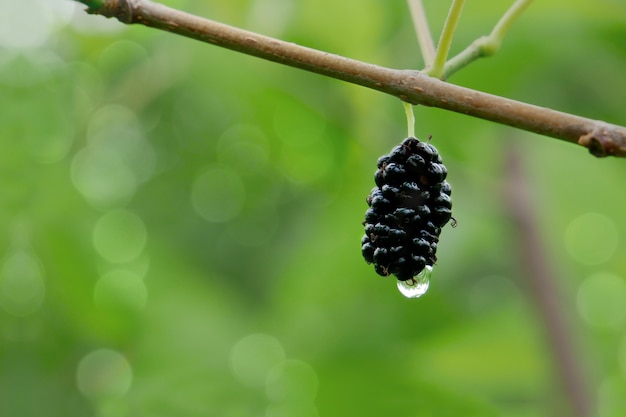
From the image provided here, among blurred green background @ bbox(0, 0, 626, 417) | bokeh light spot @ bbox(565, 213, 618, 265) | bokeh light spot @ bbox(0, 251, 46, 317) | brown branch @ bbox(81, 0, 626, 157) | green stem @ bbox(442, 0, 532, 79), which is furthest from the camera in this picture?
bokeh light spot @ bbox(565, 213, 618, 265)

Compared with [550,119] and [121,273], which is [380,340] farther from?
[550,119]

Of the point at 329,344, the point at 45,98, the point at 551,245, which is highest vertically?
the point at 45,98

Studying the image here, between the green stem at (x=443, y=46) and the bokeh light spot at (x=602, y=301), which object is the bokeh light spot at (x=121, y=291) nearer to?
the bokeh light spot at (x=602, y=301)

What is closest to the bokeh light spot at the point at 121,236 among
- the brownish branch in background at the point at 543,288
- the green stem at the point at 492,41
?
the brownish branch in background at the point at 543,288

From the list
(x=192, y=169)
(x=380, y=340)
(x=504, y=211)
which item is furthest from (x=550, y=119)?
(x=192, y=169)

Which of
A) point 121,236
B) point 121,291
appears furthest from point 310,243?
point 121,236

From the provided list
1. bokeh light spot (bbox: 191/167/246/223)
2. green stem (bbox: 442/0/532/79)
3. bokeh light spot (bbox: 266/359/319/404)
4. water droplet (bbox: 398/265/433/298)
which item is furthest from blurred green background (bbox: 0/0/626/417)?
green stem (bbox: 442/0/532/79)

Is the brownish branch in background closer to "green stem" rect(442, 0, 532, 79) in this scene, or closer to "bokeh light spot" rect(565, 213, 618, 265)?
"bokeh light spot" rect(565, 213, 618, 265)
